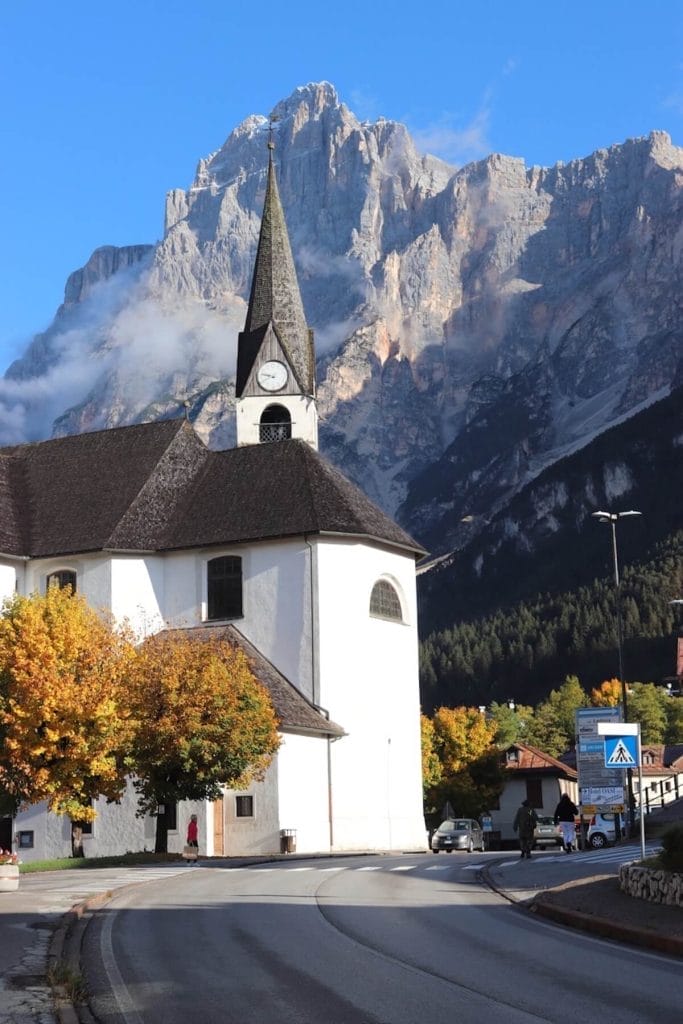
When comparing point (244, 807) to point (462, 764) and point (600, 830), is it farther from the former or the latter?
point (462, 764)

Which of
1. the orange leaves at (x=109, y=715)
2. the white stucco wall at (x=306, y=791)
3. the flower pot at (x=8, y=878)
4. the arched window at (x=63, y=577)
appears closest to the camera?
the flower pot at (x=8, y=878)

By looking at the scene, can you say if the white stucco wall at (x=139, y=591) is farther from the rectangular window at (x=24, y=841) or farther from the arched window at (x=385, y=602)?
the rectangular window at (x=24, y=841)

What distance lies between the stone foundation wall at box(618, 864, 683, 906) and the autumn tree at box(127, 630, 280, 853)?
22.9 meters

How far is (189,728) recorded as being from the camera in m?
44.3

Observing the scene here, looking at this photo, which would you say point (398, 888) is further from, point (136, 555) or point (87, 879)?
point (136, 555)

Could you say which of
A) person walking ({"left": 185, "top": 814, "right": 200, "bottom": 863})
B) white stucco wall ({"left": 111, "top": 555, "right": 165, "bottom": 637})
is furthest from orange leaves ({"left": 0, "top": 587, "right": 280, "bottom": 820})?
white stucco wall ({"left": 111, "top": 555, "right": 165, "bottom": 637})

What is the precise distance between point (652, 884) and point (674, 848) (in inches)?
35.8

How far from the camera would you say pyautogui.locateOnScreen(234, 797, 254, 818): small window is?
51.4 m

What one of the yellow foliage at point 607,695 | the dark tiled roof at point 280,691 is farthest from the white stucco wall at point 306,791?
the yellow foliage at point 607,695

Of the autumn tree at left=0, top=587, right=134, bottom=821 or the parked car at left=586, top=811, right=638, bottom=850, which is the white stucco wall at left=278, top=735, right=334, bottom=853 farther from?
the parked car at left=586, top=811, right=638, bottom=850

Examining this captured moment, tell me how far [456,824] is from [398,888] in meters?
29.7

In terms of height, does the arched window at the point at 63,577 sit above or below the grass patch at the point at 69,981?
above

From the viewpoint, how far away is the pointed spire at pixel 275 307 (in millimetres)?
70500

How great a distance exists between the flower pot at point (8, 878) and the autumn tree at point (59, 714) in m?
13.6
